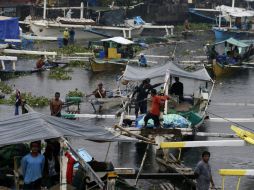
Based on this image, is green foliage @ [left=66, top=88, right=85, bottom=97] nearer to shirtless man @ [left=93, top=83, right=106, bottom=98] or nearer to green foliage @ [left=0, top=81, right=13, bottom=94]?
shirtless man @ [left=93, top=83, right=106, bottom=98]

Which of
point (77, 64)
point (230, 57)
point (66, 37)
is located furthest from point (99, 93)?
point (66, 37)

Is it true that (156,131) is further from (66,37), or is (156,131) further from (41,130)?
(66,37)

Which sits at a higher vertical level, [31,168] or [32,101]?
[31,168]

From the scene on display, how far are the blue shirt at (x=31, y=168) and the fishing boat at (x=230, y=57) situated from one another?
24.4 metres

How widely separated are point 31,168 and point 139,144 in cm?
847

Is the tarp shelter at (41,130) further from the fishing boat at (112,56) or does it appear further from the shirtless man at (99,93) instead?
the fishing boat at (112,56)

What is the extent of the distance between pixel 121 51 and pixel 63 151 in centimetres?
2648

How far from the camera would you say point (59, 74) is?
119ft

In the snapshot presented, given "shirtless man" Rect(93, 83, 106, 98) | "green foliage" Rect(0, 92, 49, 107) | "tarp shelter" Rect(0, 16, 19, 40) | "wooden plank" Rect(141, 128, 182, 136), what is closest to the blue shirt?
"wooden plank" Rect(141, 128, 182, 136)

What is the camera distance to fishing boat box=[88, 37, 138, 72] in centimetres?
3819

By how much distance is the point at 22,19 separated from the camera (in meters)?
64.2

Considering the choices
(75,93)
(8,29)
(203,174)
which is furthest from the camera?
(8,29)

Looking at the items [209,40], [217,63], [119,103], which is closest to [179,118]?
[119,103]

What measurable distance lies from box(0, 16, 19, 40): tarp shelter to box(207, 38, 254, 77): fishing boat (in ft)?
47.4
